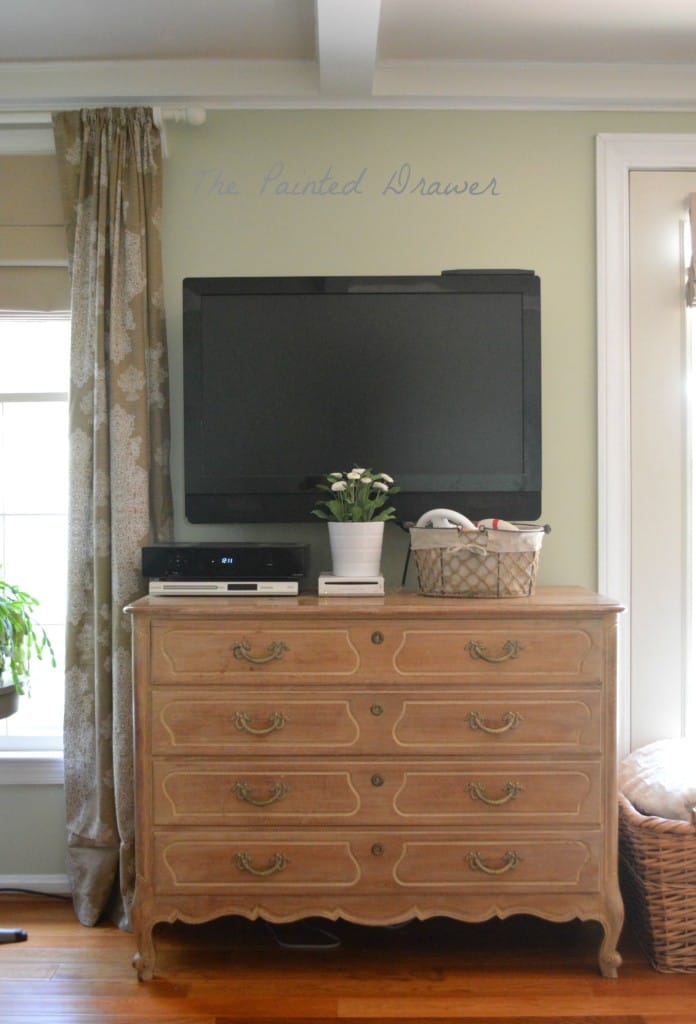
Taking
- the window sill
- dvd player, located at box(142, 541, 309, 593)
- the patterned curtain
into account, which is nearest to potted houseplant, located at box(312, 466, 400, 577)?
dvd player, located at box(142, 541, 309, 593)

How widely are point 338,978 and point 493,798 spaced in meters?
0.58

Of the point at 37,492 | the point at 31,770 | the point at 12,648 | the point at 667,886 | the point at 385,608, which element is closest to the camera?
the point at 385,608

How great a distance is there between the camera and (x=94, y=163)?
2594mm

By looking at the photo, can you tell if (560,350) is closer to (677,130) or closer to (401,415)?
(401,415)

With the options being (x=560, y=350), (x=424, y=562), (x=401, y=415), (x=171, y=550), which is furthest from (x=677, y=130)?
(x=171, y=550)

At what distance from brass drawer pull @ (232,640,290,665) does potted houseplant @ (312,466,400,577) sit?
0.29 m

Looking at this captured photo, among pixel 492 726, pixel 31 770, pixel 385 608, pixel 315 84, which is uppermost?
pixel 315 84

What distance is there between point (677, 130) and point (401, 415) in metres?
1.20

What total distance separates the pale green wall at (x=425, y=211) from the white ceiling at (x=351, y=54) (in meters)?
0.07

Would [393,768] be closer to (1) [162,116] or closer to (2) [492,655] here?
(2) [492,655]

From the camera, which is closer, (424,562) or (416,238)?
(424,562)

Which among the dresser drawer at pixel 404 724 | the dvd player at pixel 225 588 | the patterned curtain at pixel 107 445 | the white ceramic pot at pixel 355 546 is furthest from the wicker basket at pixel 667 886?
the patterned curtain at pixel 107 445

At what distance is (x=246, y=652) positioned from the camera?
217cm

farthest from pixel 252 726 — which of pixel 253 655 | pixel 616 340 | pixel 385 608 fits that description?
pixel 616 340
